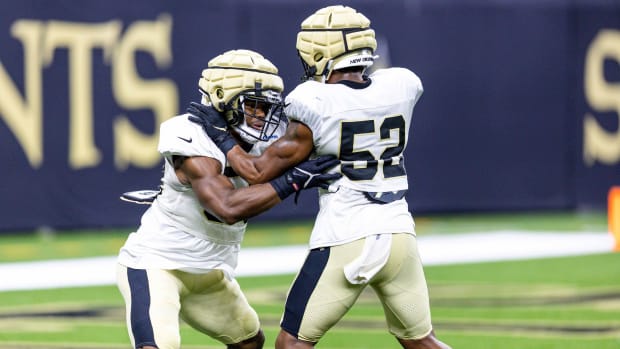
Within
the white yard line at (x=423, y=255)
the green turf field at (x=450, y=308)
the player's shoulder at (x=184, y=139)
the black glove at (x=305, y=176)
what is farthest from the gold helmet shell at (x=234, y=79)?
the white yard line at (x=423, y=255)

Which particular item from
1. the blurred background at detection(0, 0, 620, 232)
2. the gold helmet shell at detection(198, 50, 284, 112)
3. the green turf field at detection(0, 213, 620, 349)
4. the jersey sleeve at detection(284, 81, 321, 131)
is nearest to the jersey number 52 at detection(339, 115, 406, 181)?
the jersey sleeve at detection(284, 81, 321, 131)

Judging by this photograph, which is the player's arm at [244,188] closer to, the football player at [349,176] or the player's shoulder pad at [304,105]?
the football player at [349,176]

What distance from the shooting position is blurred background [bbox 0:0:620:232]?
1286cm

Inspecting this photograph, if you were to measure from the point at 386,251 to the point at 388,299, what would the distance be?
0.24 m

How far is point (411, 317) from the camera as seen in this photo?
5.66 metres

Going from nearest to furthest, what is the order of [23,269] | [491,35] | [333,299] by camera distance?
[333,299] → [23,269] → [491,35]

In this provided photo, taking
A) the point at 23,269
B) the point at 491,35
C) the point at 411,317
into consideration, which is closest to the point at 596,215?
the point at 491,35

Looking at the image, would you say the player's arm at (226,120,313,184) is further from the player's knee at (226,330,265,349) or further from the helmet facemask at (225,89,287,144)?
the player's knee at (226,330,265,349)

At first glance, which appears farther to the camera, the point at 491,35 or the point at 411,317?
Answer: the point at 491,35

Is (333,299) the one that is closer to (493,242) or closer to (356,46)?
(356,46)

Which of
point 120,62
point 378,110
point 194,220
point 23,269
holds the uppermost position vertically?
point 378,110

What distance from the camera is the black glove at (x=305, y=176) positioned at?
5547mm

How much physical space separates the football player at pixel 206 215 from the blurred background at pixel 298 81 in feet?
23.2

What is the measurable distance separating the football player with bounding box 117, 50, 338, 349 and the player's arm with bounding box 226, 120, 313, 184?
4 cm
